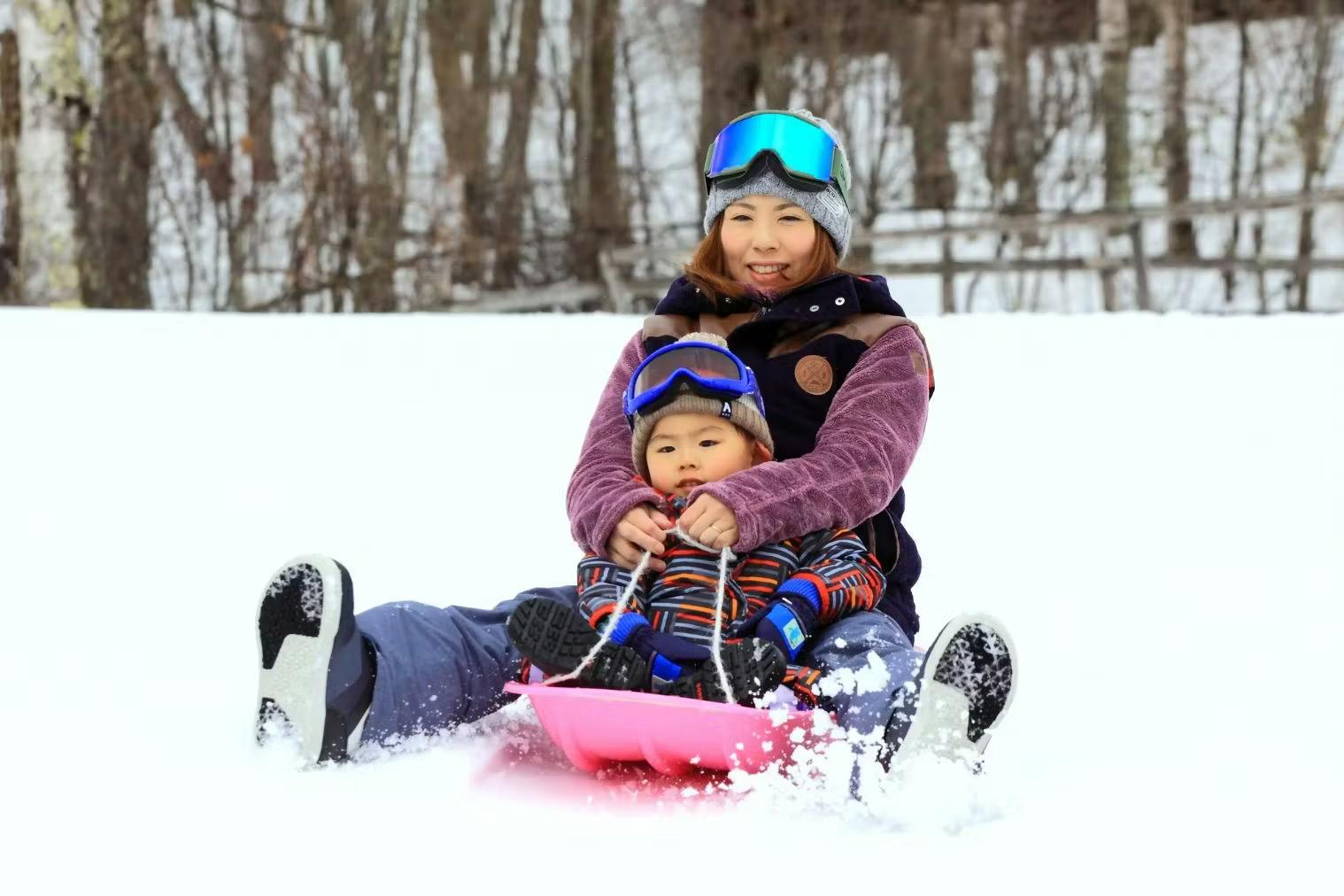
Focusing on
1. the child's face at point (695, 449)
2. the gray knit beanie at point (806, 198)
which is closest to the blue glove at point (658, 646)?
the child's face at point (695, 449)

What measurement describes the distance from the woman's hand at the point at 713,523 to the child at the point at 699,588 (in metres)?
0.02

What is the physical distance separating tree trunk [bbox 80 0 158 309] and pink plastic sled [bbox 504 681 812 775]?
769 centimetres

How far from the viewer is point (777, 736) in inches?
78.9

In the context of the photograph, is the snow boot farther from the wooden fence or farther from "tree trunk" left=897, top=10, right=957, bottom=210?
"tree trunk" left=897, top=10, right=957, bottom=210

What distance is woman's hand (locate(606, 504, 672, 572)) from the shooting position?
2.23 m

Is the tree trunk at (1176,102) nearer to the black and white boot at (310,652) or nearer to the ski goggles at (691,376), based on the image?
the ski goggles at (691,376)

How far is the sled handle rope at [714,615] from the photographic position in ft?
6.67

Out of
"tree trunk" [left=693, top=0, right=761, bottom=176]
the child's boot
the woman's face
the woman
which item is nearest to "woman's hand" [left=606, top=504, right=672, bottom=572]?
the woman

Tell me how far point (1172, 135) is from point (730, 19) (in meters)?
3.90

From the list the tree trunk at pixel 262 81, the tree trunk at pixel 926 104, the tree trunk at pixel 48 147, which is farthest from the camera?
the tree trunk at pixel 926 104

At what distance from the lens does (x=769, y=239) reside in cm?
258

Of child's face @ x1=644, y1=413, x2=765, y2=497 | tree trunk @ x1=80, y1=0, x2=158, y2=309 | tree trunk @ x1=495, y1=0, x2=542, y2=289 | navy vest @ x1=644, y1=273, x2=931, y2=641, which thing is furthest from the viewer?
tree trunk @ x1=495, y1=0, x2=542, y2=289

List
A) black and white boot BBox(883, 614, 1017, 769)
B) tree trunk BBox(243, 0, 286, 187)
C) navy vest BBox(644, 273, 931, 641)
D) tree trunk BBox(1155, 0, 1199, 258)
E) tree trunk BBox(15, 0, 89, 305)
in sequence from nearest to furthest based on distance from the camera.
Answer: black and white boot BBox(883, 614, 1017, 769)
navy vest BBox(644, 273, 931, 641)
tree trunk BBox(15, 0, 89, 305)
tree trunk BBox(243, 0, 286, 187)
tree trunk BBox(1155, 0, 1199, 258)

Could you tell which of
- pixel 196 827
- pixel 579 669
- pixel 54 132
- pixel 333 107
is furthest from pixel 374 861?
pixel 333 107
